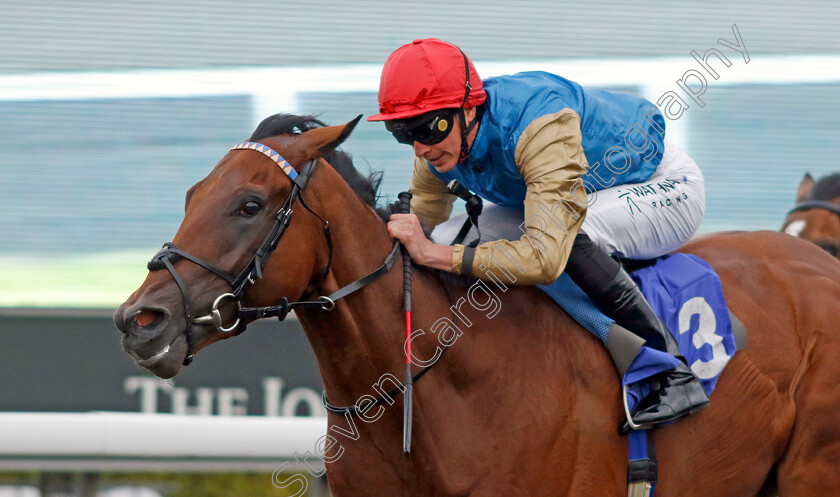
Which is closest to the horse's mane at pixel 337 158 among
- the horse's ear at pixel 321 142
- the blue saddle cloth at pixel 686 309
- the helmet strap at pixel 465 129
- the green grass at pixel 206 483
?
the horse's ear at pixel 321 142

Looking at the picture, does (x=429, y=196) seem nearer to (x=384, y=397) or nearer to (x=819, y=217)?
(x=384, y=397)

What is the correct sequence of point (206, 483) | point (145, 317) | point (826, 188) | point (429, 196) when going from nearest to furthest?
point (145, 317), point (429, 196), point (206, 483), point (826, 188)

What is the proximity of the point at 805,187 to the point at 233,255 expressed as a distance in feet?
13.6

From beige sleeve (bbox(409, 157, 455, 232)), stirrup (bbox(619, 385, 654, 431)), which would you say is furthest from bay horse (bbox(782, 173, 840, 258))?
stirrup (bbox(619, 385, 654, 431))

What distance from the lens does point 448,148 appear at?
2.58 metres

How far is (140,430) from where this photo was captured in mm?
3549

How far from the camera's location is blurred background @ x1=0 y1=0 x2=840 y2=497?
483 cm

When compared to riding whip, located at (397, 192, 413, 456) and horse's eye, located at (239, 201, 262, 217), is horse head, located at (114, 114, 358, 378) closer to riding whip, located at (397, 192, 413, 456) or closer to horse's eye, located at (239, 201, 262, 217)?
horse's eye, located at (239, 201, 262, 217)

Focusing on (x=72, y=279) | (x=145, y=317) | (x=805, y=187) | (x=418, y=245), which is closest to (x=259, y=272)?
(x=145, y=317)

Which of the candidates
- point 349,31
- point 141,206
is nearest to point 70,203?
point 141,206

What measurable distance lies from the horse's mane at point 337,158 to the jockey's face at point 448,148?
17cm

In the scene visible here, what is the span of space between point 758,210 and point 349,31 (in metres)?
2.68

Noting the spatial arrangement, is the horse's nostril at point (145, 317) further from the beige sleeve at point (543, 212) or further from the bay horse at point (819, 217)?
the bay horse at point (819, 217)

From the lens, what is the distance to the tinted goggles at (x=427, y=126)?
249 centimetres
